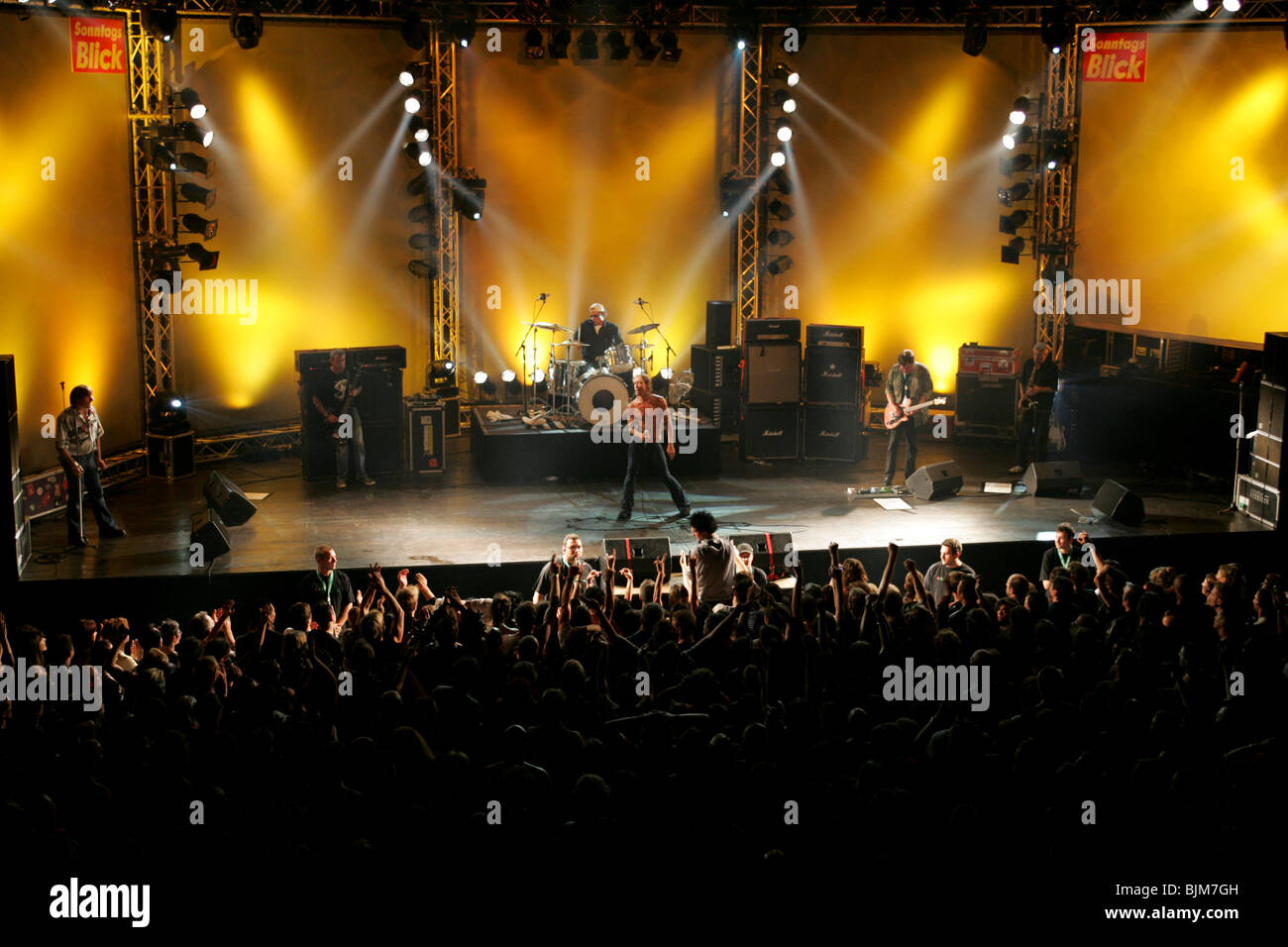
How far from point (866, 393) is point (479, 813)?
38.3ft

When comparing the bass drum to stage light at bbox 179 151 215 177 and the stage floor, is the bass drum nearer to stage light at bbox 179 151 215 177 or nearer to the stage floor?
the stage floor

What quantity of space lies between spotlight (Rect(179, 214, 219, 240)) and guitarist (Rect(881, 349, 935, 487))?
687 centimetres

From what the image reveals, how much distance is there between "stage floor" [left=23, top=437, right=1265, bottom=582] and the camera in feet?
32.4

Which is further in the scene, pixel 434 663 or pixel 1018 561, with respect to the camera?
pixel 1018 561

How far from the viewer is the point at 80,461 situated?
33.4ft

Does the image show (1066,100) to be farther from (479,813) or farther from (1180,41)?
(479,813)

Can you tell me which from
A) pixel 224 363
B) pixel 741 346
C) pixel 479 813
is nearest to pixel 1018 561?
pixel 741 346

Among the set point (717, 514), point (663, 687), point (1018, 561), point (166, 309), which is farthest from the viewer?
point (166, 309)

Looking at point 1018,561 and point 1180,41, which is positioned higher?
point 1180,41

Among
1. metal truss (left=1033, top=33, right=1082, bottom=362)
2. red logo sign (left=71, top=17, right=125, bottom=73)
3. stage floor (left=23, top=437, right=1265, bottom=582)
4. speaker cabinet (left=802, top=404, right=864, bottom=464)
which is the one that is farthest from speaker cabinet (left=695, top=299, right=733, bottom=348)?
red logo sign (left=71, top=17, right=125, bottom=73)

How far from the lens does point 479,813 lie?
449 cm

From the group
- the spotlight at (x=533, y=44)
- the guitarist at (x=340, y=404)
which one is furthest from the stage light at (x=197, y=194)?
the spotlight at (x=533, y=44)

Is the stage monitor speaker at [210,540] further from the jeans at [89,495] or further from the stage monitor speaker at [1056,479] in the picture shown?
the stage monitor speaker at [1056,479]
